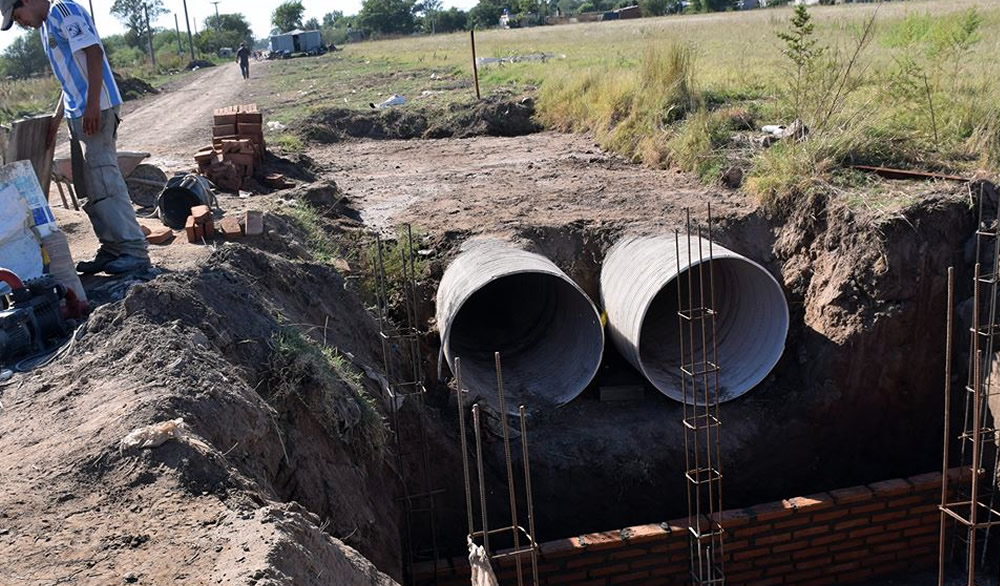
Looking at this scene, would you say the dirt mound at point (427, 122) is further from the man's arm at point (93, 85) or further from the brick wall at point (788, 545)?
the man's arm at point (93, 85)

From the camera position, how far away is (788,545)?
6.71 metres

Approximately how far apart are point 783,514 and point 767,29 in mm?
18857

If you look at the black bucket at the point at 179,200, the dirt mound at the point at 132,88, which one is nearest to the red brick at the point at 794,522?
the black bucket at the point at 179,200

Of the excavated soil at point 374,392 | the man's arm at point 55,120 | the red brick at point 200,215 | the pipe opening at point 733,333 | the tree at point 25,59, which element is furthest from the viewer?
the tree at point 25,59

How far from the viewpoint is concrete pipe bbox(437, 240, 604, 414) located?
6824 millimetres

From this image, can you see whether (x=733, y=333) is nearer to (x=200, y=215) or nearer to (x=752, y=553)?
(x=752, y=553)

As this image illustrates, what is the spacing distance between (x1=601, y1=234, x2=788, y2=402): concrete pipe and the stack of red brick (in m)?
3.96

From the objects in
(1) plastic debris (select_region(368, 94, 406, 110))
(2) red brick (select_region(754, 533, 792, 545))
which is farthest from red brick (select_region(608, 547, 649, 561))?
(1) plastic debris (select_region(368, 94, 406, 110))

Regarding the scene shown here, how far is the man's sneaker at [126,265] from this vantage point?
5418 mm

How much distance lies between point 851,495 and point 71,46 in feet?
20.0

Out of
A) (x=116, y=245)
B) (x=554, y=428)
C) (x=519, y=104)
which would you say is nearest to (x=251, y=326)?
(x=116, y=245)

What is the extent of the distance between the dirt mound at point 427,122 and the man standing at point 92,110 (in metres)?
8.30

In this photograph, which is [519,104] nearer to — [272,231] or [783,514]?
[272,231]

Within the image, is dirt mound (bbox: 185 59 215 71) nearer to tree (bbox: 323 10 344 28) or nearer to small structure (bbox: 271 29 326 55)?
small structure (bbox: 271 29 326 55)
